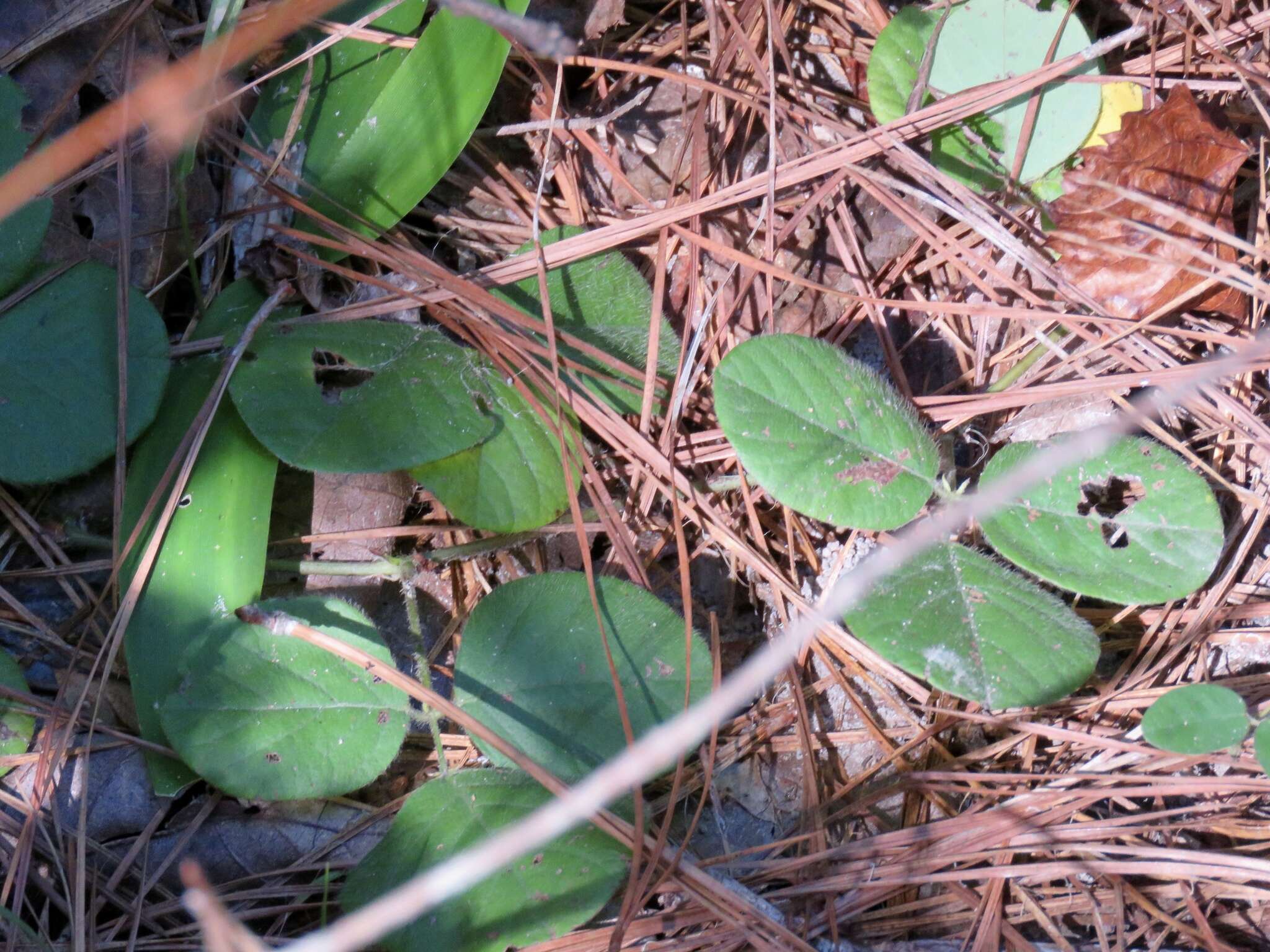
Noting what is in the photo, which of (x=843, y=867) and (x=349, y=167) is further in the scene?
(x=349, y=167)

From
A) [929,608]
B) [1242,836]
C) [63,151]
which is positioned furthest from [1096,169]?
[63,151]

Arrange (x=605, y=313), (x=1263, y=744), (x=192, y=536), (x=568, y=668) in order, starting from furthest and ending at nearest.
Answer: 1. (x=605, y=313)
2. (x=192, y=536)
3. (x=568, y=668)
4. (x=1263, y=744)

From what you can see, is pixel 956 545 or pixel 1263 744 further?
pixel 956 545

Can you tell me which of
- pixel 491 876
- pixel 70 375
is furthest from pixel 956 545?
pixel 70 375

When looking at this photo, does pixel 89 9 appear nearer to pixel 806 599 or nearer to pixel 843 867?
pixel 806 599

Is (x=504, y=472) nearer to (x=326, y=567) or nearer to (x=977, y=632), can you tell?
(x=326, y=567)

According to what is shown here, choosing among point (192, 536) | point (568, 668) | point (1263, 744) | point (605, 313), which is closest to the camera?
point (1263, 744)

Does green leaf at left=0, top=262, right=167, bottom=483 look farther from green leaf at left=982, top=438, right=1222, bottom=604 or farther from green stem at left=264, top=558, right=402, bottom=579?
green leaf at left=982, top=438, right=1222, bottom=604
